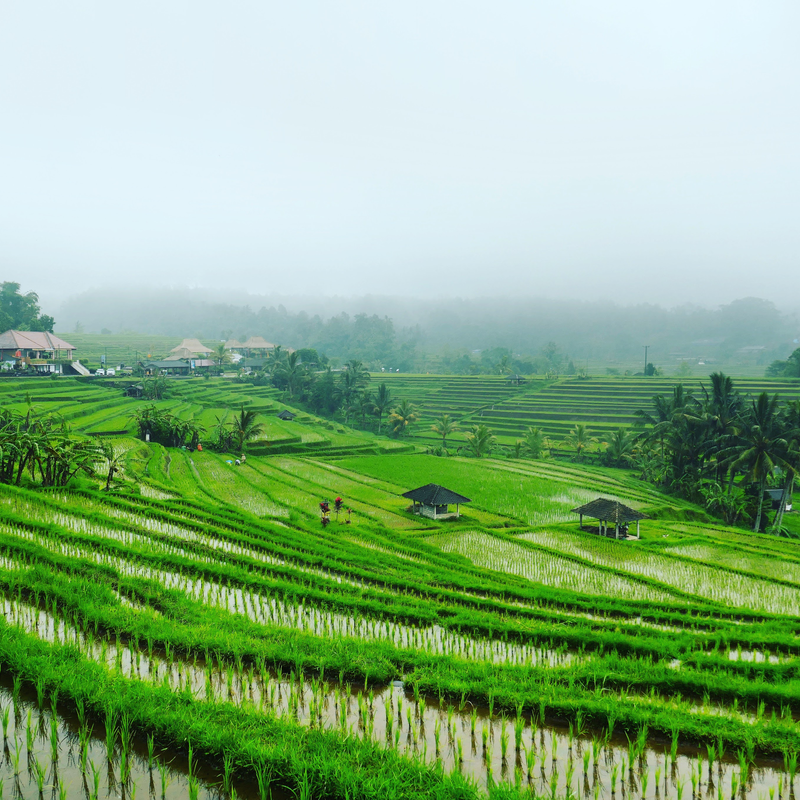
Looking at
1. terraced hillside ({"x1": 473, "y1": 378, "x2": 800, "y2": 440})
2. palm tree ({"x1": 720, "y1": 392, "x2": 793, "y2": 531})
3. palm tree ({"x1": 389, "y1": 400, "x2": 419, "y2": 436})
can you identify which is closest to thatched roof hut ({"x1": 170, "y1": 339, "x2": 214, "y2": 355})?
palm tree ({"x1": 389, "y1": 400, "x2": 419, "y2": 436})

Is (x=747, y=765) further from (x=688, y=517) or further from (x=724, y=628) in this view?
(x=688, y=517)

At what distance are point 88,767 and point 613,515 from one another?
51.3 ft

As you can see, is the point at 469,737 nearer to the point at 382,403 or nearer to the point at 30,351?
the point at 382,403

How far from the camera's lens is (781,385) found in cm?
5047

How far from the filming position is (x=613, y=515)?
1733 centimetres

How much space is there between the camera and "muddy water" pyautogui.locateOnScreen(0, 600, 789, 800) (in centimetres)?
441

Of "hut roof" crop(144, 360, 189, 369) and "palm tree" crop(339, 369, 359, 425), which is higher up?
"hut roof" crop(144, 360, 189, 369)

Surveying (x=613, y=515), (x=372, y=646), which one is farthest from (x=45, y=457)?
(x=613, y=515)

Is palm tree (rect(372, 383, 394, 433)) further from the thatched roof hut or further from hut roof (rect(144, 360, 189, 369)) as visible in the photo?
the thatched roof hut

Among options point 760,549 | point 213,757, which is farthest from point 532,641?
point 760,549

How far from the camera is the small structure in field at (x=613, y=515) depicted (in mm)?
17312

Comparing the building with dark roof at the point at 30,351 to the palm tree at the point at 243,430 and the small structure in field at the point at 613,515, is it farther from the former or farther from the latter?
the small structure in field at the point at 613,515

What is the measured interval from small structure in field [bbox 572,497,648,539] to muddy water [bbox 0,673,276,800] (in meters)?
15.0

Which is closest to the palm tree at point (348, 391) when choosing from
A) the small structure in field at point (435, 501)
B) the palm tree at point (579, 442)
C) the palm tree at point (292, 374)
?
the palm tree at point (292, 374)
